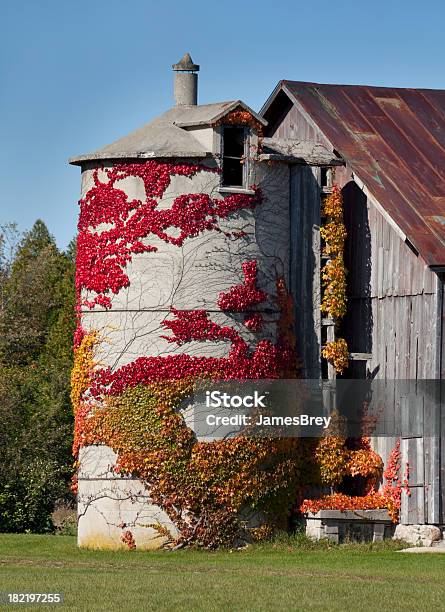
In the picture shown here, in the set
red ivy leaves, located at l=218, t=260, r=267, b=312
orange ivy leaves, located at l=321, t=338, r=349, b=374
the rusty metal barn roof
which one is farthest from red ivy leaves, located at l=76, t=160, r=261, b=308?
orange ivy leaves, located at l=321, t=338, r=349, b=374

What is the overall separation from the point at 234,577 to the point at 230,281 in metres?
7.85

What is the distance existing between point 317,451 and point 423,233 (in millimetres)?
5292

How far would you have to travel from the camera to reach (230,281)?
28.0 metres

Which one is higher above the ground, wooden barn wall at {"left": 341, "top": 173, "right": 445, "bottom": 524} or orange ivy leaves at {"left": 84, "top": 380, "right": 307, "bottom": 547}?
wooden barn wall at {"left": 341, "top": 173, "right": 445, "bottom": 524}

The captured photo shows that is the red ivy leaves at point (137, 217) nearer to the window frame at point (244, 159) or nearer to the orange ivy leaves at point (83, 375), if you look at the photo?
the window frame at point (244, 159)

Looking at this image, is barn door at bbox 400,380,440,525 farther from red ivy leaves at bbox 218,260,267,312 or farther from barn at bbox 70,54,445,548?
red ivy leaves at bbox 218,260,267,312

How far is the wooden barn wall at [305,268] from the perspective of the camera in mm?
29297

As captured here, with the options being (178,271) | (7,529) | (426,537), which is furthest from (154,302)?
(7,529)

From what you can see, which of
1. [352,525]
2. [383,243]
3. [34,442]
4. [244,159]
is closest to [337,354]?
[383,243]

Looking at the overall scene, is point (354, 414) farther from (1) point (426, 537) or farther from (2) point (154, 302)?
(2) point (154, 302)

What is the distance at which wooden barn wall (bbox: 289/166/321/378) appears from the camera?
1153 inches

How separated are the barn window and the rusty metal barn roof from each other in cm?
260

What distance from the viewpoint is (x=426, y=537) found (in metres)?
27.0

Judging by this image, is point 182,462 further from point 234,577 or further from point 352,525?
point 234,577
